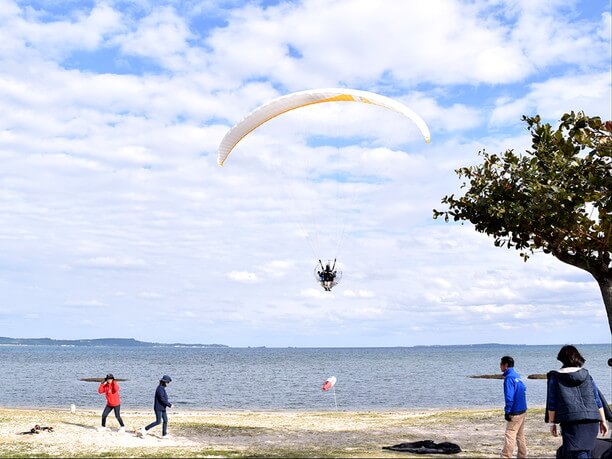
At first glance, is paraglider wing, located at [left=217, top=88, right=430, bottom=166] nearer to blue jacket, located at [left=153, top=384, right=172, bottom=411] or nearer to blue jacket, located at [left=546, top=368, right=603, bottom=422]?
blue jacket, located at [left=153, top=384, right=172, bottom=411]

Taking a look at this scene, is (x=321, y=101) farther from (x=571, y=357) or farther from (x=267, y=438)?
(x=571, y=357)

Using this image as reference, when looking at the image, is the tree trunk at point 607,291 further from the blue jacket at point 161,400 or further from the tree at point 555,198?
the blue jacket at point 161,400

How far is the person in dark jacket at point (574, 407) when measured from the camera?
34.8ft

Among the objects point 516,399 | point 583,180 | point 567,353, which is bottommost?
point 516,399

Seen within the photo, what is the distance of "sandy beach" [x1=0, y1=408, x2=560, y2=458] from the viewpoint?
669 inches

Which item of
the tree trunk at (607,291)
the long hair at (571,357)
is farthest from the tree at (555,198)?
the long hair at (571,357)

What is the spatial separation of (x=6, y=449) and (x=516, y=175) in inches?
631

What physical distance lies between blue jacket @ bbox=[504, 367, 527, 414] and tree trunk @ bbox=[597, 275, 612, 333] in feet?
20.6

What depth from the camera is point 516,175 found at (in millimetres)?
18078

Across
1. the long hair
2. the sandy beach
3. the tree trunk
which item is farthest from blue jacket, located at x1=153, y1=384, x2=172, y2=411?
the tree trunk

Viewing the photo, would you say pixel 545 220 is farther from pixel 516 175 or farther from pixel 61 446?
pixel 61 446

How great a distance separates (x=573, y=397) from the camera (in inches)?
421

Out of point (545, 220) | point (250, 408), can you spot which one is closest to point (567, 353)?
point (545, 220)

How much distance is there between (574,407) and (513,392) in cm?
239
